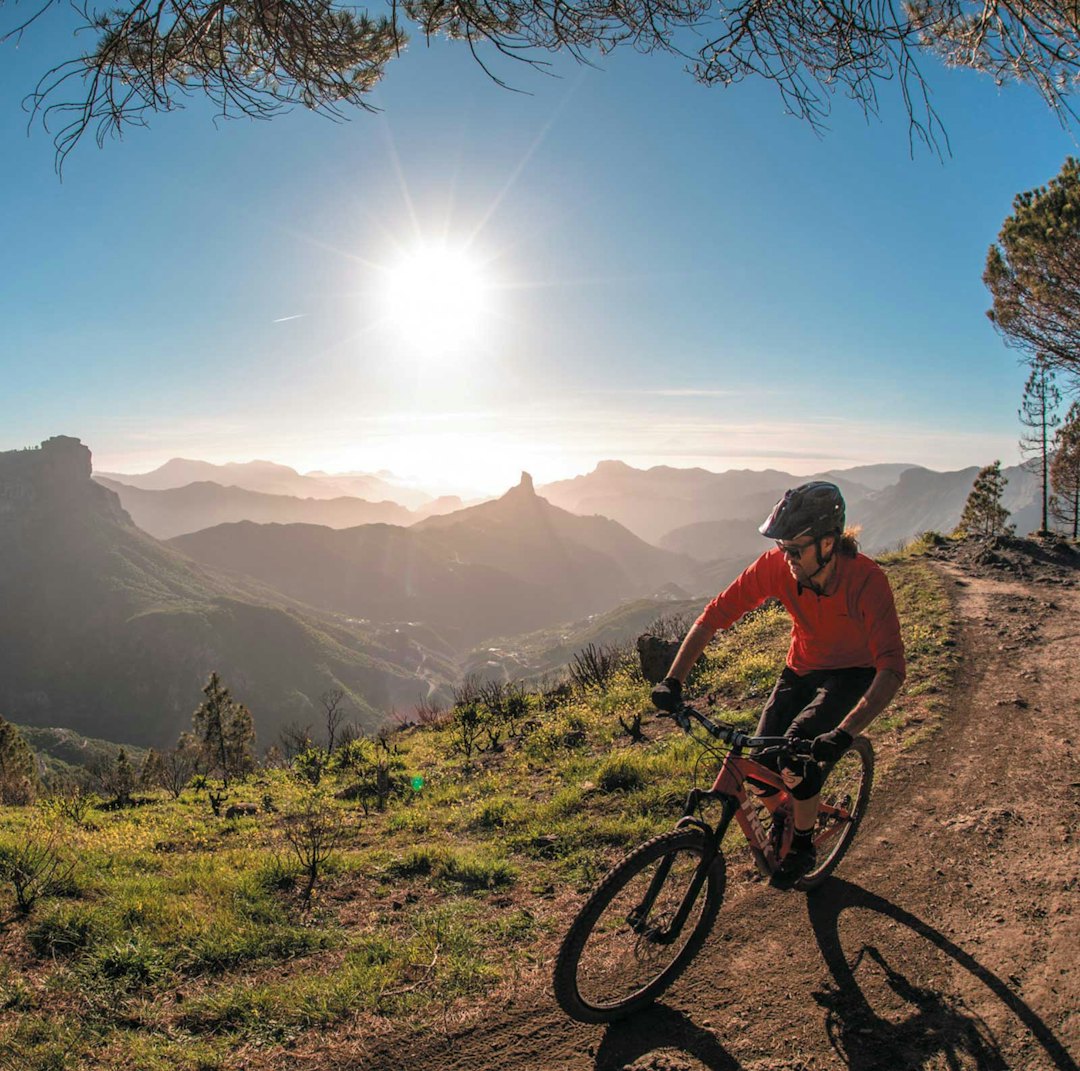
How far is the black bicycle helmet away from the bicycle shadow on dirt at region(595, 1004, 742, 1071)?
3056 millimetres

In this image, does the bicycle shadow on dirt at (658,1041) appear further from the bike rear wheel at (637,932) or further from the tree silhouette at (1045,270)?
the tree silhouette at (1045,270)

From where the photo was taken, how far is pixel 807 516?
4078mm

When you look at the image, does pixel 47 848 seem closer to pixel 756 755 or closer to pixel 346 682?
pixel 756 755

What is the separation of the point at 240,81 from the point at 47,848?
7.84 meters

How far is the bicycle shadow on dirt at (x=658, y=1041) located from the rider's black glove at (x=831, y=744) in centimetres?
177

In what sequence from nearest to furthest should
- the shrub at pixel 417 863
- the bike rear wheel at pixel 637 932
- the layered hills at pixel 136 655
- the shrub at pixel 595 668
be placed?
1. the bike rear wheel at pixel 637 932
2. the shrub at pixel 417 863
3. the shrub at pixel 595 668
4. the layered hills at pixel 136 655

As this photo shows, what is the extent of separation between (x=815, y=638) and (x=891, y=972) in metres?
2.16

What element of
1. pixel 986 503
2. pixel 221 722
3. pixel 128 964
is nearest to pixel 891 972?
pixel 128 964

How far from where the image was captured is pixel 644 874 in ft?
12.9

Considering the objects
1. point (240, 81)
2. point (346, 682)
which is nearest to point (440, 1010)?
point (240, 81)

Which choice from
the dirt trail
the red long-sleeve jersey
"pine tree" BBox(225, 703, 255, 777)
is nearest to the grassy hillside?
the dirt trail

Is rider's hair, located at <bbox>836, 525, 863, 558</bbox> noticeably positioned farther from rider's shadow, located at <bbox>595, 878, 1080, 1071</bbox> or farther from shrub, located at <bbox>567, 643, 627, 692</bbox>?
shrub, located at <bbox>567, 643, 627, 692</bbox>

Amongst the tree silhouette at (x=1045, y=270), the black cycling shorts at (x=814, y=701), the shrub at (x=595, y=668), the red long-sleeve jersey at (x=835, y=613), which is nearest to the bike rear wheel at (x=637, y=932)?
the black cycling shorts at (x=814, y=701)

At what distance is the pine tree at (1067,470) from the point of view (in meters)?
34.5
